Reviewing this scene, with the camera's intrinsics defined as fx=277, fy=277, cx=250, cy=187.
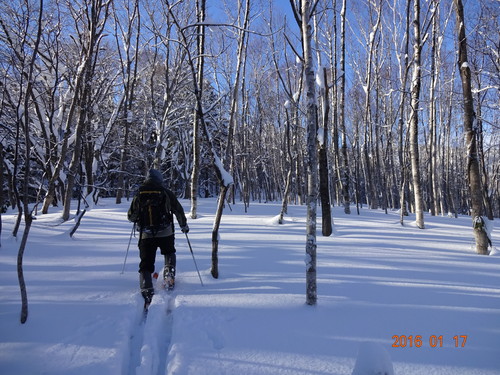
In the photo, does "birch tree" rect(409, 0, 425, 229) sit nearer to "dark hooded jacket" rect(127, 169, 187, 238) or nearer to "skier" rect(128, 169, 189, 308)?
"dark hooded jacket" rect(127, 169, 187, 238)

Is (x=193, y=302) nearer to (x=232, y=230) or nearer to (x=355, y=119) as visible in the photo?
(x=232, y=230)

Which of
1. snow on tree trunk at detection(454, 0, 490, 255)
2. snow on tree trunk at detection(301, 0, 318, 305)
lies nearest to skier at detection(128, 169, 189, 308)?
snow on tree trunk at detection(301, 0, 318, 305)

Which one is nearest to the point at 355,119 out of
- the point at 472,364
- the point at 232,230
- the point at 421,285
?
the point at 232,230

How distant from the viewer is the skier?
3.76 meters

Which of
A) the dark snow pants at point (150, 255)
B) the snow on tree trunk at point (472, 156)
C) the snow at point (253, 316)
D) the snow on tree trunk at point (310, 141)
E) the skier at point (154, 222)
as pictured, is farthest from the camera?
the snow on tree trunk at point (472, 156)

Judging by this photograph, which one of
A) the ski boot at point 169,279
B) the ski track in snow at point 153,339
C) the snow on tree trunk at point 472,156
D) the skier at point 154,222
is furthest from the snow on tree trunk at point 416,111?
the ski track in snow at point 153,339

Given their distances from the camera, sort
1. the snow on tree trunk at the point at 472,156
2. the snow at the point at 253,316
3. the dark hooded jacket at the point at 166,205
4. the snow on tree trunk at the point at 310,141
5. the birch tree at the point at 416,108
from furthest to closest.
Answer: the birch tree at the point at 416,108, the snow on tree trunk at the point at 472,156, the dark hooded jacket at the point at 166,205, the snow on tree trunk at the point at 310,141, the snow at the point at 253,316

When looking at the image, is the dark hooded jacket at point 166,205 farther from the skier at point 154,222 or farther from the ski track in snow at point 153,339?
the ski track in snow at point 153,339

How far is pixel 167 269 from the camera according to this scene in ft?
12.7

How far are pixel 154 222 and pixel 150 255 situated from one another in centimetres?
44

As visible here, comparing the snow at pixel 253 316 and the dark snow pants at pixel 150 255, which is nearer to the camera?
the snow at pixel 253 316

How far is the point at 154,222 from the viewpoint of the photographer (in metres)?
3.79

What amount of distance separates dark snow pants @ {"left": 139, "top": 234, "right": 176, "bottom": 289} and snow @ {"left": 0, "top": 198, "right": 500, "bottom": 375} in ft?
0.86

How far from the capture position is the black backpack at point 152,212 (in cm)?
378
